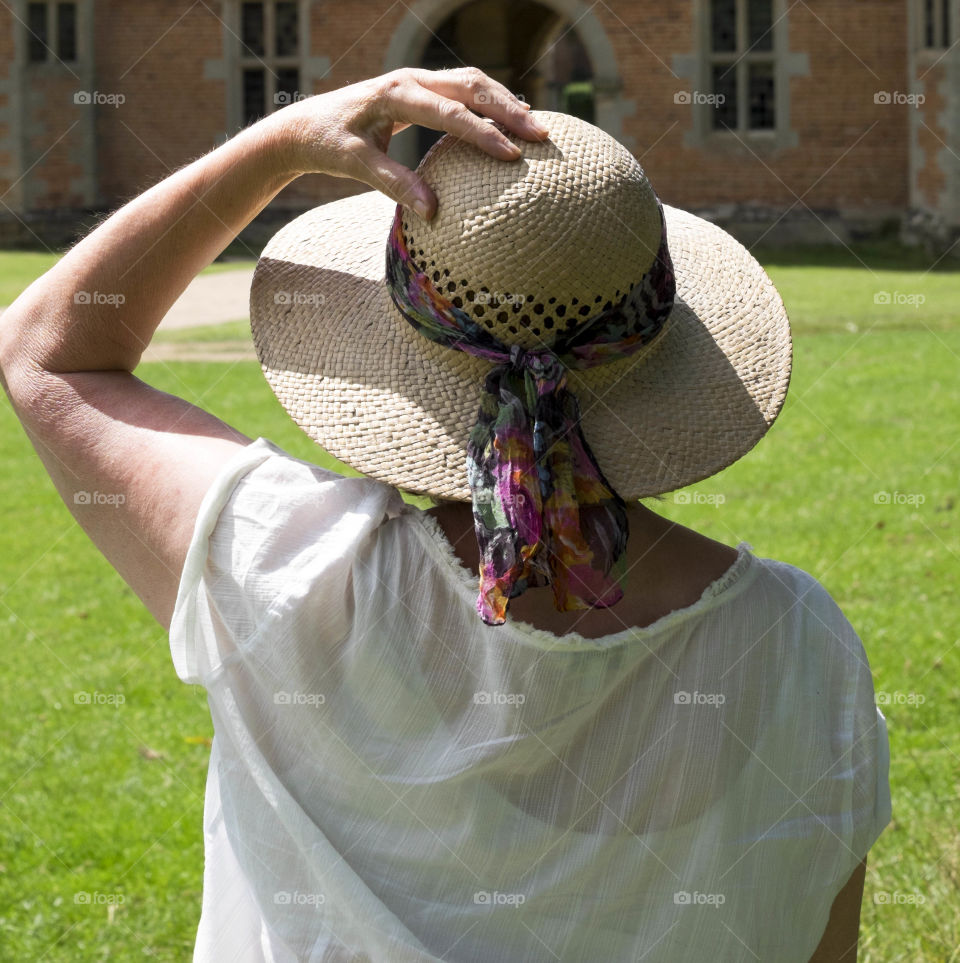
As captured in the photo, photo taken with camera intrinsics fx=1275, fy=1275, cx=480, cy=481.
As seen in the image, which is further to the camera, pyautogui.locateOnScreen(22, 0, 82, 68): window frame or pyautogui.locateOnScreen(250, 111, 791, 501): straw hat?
pyautogui.locateOnScreen(22, 0, 82, 68): window frame

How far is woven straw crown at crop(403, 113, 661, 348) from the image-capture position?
4.36 feet

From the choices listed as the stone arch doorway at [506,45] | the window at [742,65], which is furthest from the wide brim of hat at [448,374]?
the window at [742,65]

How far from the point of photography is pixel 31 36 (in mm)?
18281

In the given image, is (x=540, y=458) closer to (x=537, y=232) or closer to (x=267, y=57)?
(x=537, y=232)

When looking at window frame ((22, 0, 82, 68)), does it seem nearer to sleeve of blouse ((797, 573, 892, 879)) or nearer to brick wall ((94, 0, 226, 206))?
brick wall ((94, 0, 226, 206))

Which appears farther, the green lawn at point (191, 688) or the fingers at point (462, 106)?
the green lawn at point (191, 688)

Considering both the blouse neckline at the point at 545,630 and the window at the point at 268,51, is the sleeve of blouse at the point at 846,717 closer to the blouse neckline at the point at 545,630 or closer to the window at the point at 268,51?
the blouse neckline at the point at 545,630

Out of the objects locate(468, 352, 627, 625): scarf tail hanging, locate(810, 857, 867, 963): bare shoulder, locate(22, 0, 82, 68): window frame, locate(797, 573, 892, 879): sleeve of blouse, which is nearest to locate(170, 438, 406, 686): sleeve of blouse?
locate(468, 352, 627, 625): scarf tail hanging

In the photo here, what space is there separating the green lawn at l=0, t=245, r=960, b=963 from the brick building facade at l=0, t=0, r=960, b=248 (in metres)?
9.26

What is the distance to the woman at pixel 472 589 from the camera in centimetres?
134

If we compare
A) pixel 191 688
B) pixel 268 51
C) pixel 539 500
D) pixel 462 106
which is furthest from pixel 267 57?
pixel 539 500

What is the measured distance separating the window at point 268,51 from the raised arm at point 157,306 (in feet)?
57.5

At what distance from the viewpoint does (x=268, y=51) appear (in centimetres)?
1830


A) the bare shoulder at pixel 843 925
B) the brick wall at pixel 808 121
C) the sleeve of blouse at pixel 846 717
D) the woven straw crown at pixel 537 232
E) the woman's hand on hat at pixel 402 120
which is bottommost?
the brick wall at pixel 808 121
